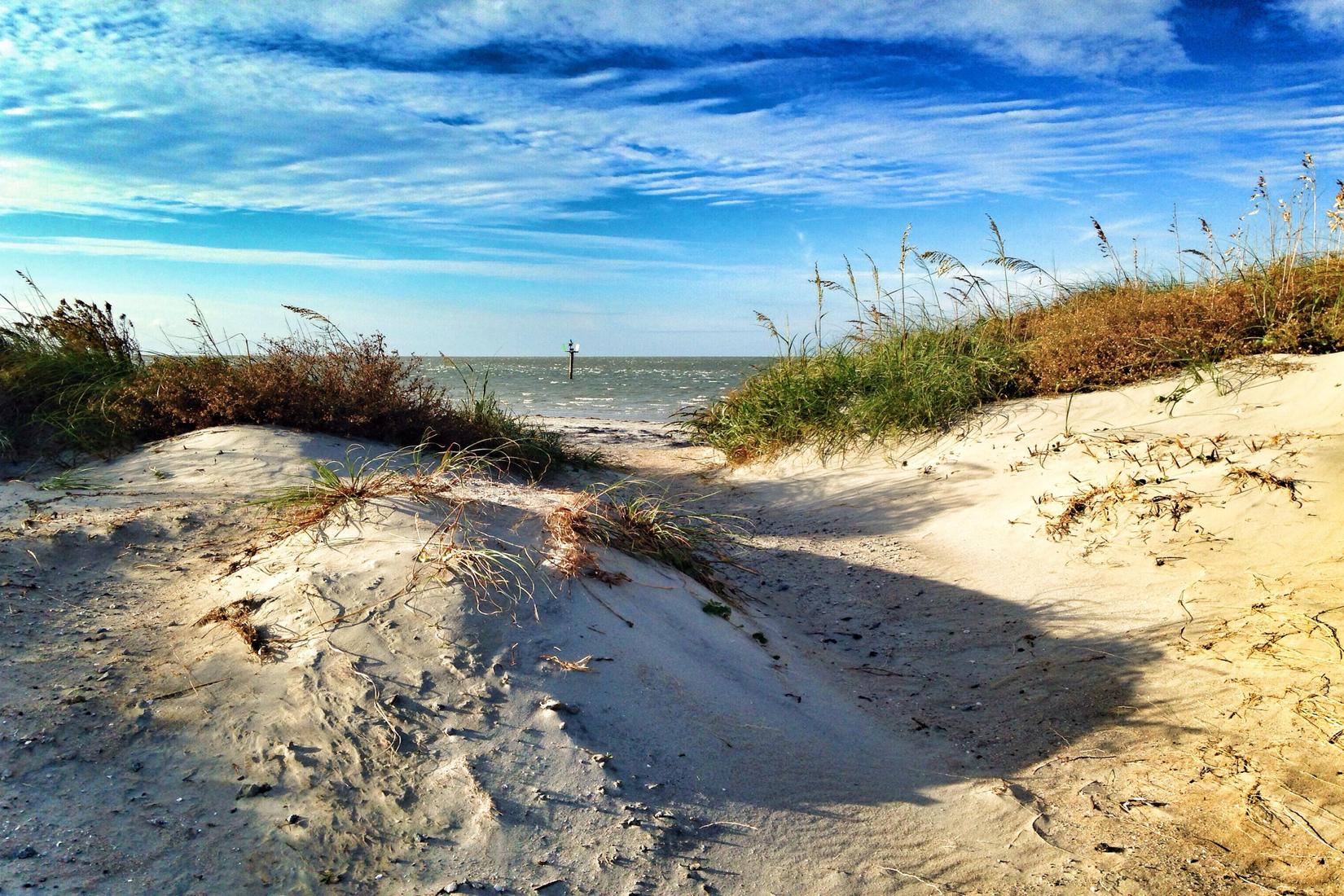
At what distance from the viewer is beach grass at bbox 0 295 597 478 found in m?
6.82

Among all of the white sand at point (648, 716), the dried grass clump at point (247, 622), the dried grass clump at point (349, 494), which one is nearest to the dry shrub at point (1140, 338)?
the white sand at point (648, 716)

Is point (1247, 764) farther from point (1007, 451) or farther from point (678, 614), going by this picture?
point (1007, 451)

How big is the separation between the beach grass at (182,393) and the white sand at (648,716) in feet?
4.21

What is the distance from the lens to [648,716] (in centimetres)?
329

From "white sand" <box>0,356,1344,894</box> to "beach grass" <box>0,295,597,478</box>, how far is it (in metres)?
1.28

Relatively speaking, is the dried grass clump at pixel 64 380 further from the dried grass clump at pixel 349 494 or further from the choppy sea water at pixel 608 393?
the choppy sea water at pixel 608 393

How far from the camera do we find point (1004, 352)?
8617mm

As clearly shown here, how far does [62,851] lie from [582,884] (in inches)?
60.6

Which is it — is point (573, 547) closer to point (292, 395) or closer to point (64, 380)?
point (292, 395)

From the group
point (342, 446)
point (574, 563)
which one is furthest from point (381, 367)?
point (574, 563)

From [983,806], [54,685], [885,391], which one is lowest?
[983,806]

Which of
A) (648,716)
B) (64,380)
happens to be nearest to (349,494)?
(648,716)

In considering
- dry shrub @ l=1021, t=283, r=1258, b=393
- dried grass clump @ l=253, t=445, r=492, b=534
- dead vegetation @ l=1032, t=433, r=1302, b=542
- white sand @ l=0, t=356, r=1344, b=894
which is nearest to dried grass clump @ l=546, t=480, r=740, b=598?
white sand @ l=0, t=356, r=1344, b=894

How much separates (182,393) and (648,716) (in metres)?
5.65
